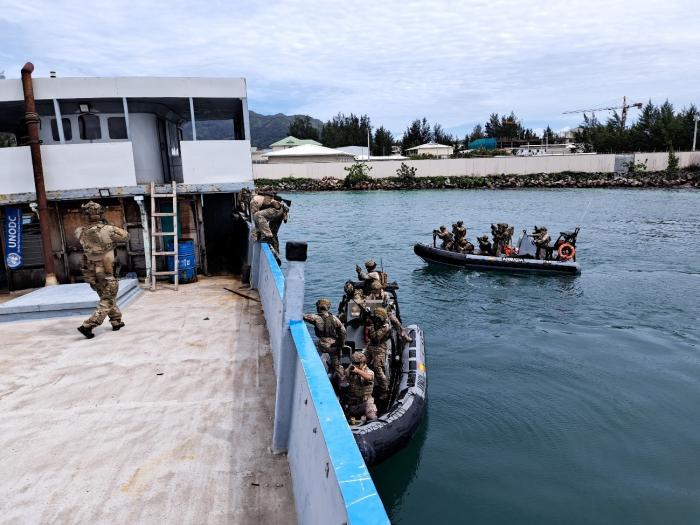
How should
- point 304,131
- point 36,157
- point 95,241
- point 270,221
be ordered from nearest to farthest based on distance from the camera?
point 95,241
point 270,221
point 36,157
point 304,131

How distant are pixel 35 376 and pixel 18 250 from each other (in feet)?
18.3

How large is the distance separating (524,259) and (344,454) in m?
19.4

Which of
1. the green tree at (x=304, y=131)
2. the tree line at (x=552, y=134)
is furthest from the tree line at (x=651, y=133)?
the green tree at (x=304, y=131)

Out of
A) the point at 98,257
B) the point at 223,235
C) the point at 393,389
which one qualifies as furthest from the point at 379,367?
the point at 223,235

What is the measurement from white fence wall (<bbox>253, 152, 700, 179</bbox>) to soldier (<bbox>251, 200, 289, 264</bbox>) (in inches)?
2447

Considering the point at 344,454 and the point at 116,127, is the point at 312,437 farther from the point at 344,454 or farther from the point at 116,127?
the point at 116,127

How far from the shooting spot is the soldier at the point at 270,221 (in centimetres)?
976

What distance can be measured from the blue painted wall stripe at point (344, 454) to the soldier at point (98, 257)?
15.8 feet

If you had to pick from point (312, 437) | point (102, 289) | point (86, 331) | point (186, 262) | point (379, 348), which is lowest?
point (379, 348)

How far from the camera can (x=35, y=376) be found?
6.80m

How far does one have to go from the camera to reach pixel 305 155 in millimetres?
A: 78500

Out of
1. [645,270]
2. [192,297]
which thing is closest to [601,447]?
[192,297]

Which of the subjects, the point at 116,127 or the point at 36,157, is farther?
the point at 116,127

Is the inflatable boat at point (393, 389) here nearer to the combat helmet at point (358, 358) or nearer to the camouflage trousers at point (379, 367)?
the camouflage trousers at point (379, 367)
